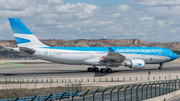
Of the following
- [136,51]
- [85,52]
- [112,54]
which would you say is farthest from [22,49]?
[136,51]

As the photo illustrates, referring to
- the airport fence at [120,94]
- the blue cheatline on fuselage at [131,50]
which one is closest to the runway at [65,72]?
the blue cheatline on fuselage at [131,50]

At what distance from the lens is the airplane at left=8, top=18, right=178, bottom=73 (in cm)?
4894

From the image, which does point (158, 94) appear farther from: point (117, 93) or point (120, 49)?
point (120, 49)

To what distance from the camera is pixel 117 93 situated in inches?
796

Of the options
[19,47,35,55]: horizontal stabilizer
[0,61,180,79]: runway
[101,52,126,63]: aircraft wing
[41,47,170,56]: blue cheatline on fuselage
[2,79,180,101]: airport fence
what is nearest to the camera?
[2,79,180,101]: airport fence

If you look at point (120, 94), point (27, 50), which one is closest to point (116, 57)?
point (27, 50)

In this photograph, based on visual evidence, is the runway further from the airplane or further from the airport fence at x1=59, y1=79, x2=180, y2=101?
the airport fence at x1=59, y1=79, x2=180, y2=101

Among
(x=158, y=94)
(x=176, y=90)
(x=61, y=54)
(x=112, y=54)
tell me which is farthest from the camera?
(x=61, y=54)

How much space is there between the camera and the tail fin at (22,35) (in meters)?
48.9

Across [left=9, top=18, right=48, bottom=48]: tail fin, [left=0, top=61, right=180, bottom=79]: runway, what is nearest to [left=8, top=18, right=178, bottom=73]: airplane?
[left=9, top=18, right=48, bottom=48]: tail fin

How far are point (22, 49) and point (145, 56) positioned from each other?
2625 centimetres

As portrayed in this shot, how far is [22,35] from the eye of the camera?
49.8 meters

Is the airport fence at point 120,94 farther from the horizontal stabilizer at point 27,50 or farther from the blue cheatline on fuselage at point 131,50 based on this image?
the blue cheatline on fuselage at point 131,50

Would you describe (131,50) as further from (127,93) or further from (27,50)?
(127,93)
